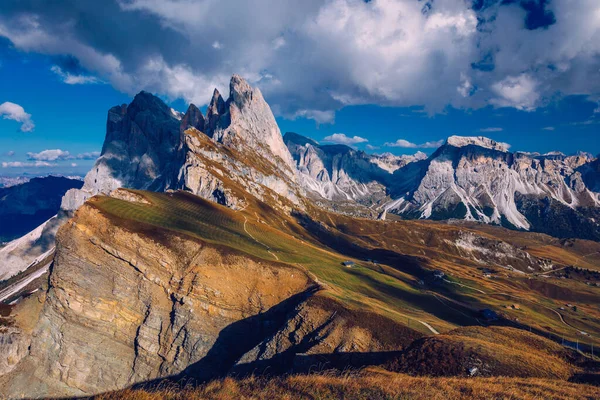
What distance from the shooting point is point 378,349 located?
42781 millimetres

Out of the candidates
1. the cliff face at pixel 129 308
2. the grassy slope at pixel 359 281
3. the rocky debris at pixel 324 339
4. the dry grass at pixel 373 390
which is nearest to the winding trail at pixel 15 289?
the grassy slope at pixel 359 281

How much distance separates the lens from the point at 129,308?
6191 centimetres

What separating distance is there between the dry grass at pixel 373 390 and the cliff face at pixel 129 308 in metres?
42.0

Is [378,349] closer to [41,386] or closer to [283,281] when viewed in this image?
[283,281]

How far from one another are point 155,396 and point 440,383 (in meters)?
17.1

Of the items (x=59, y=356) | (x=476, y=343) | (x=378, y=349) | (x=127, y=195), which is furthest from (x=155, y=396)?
(x=127, y=195)

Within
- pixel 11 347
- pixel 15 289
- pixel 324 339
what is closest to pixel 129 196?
pixel 11 347

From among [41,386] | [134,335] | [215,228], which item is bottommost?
[41,386]

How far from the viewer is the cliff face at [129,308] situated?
2335 inches

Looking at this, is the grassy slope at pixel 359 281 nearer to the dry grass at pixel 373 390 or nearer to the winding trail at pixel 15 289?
the dry grass at pixel 373 390

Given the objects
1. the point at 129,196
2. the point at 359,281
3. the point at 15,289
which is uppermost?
the point at 129,196

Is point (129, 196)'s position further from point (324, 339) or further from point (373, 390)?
point (373, 390)

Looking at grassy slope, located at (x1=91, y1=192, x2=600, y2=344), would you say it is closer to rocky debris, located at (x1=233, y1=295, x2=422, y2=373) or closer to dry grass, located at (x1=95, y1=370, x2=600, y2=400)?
rocky debris, located at (x1=233, y1=295, x2=422, y2=373)

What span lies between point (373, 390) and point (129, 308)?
2284 inches
